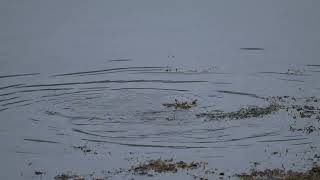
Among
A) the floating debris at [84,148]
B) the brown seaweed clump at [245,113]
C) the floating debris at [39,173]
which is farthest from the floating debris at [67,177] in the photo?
the brown seaweed clump at [245,113]

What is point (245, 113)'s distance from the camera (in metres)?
15.1

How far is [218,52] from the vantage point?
2103 cm

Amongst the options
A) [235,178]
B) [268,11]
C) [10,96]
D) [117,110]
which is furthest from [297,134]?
[268,11]

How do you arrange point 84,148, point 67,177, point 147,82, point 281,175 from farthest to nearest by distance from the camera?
point 147,82
point 84,148
point 67,177
point 281,175

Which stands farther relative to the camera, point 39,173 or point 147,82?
point 147,82

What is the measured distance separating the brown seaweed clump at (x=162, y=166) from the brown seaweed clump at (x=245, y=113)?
2706mm

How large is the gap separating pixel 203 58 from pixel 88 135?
23.9 ft

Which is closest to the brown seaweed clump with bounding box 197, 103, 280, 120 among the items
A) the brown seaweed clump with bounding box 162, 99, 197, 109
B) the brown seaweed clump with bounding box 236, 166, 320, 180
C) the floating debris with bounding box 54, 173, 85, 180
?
the brown seaweed clump with bounding box 162, 99, 197, 109

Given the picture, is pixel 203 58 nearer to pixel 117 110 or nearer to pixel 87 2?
pixel 117 110

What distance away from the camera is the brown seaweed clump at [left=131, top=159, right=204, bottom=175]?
1185 cm

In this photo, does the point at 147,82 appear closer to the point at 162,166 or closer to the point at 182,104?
the point at 182,104

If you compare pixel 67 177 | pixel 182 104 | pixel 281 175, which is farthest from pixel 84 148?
pixel 281 175

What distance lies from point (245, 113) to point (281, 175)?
145 inches

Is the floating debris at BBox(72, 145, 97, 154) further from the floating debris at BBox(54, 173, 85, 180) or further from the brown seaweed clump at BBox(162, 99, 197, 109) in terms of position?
the brown seaweed clump at BBox(162, 99, 197, 109)
